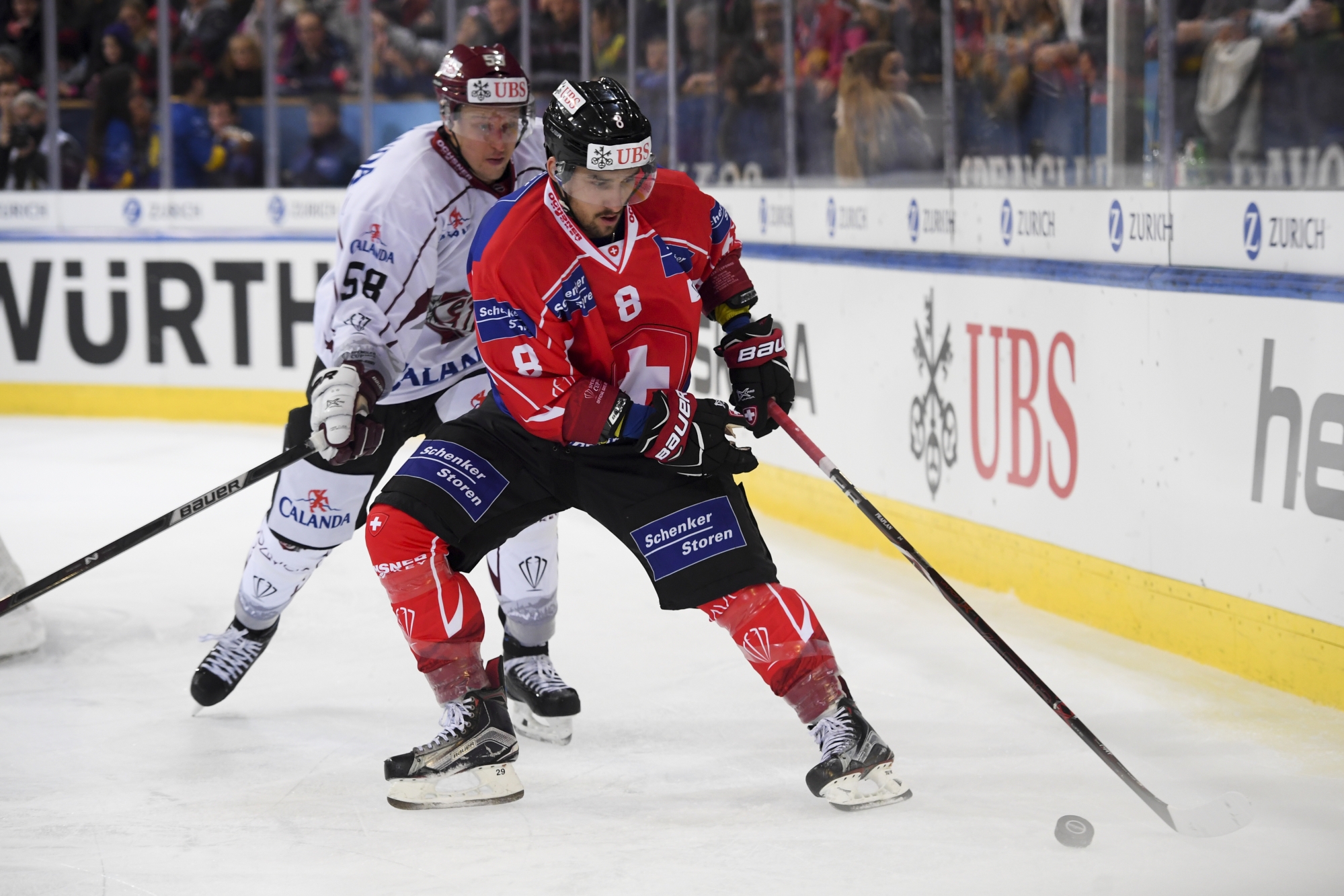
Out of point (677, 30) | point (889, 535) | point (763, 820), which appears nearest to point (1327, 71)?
point (889, 535)

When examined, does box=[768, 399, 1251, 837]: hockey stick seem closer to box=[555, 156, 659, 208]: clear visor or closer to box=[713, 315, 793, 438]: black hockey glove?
box=[713, 315, 793, 438]: black hockey glove

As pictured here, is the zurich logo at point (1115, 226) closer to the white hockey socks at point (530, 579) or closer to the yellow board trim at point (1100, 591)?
the yellow board trim at point (1100, 591)

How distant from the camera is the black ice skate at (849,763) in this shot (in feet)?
9.45

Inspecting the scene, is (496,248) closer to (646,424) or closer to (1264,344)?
(646,424)

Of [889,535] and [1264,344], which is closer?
[889,535]

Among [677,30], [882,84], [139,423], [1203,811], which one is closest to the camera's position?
[1203,811]

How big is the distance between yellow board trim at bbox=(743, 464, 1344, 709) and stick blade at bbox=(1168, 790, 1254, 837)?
31.8 inches

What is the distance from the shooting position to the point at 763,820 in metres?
2.92

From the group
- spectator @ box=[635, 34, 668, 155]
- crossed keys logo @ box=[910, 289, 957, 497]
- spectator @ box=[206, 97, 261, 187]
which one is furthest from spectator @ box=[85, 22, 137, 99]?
crossed keys logo @ box=[910, 289, 957, 497]

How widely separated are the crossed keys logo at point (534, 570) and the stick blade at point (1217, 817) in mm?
1421

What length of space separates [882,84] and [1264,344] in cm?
235

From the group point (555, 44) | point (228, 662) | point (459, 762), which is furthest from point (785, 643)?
point (555, 44)

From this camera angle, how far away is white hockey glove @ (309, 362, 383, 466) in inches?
122

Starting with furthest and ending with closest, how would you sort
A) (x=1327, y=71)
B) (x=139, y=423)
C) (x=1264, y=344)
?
1. (x=139, y=423)
2. (x=1327, y=71)
3. (x=1264, y=344)
